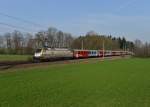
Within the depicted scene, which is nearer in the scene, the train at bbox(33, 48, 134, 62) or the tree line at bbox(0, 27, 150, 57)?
the train at bbox(33, 48, 134, 62)

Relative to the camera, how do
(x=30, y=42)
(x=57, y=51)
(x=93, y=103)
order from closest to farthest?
(x=93, y=103)
(x=57, y=51)
(x=30, y=42)

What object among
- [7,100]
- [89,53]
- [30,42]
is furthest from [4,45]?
[7,100]

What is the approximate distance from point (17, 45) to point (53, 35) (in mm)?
21300

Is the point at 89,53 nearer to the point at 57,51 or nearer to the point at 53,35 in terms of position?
the point at 57,51

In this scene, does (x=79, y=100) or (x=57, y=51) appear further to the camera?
(x=57, y=51)

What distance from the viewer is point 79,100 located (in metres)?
12.1

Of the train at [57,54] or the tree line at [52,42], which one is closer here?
the train at [57,54]

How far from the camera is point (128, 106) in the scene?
10.8 meters

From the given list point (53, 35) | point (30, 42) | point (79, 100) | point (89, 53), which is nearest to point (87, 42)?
point (53, 35)

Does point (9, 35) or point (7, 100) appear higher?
point (9, 35)

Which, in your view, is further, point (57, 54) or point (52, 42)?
point (52, 42)

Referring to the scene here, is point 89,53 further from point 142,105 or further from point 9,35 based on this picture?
point 142,105

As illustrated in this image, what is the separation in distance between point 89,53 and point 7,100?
7428cm

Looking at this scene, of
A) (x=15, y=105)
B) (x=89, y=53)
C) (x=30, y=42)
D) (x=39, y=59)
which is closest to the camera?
(x=15, y=105)
